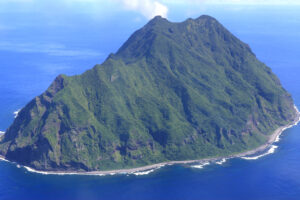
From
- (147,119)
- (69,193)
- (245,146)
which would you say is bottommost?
(69,193)

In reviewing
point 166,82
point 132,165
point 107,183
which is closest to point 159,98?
point 166,82

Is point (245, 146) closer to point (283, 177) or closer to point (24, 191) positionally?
point (283, 177)

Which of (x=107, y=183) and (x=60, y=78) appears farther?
(x=60, y=78)

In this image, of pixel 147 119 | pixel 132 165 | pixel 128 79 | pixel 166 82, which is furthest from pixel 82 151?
pixel 166 82

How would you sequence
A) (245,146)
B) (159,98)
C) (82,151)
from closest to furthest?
(82,151)
(245,146)
(159,98)

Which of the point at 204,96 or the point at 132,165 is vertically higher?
the point at 204,96

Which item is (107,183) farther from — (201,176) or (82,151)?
(201,176)

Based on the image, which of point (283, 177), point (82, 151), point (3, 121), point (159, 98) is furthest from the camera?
point (3, 121)
